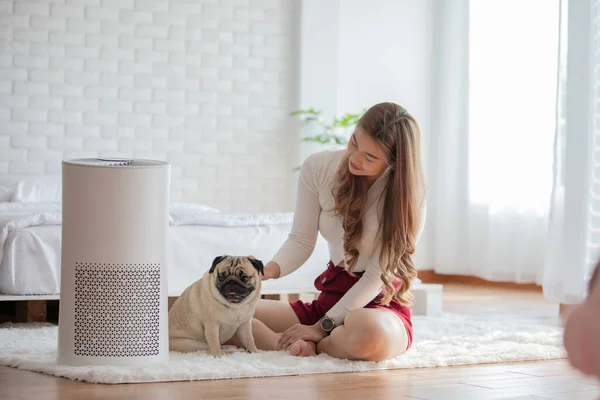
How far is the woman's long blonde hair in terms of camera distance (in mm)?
2498

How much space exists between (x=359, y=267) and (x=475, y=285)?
3.34 m

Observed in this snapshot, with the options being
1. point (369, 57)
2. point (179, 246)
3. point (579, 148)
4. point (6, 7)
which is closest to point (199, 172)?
point (369, 57)

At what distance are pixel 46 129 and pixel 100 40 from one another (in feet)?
2.23

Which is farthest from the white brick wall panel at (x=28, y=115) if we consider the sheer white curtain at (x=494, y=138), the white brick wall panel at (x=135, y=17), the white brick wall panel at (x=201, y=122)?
the sheer white curtain at (x=494, y=138)

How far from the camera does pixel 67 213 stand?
2314 millimetres

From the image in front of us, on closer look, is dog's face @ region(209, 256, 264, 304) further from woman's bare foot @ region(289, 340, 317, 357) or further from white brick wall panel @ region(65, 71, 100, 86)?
white brick wall panel @ region(65, 71, 100, 86)

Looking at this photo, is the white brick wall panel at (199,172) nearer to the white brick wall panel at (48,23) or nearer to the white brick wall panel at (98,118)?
the white brick wall panel at (98,118)

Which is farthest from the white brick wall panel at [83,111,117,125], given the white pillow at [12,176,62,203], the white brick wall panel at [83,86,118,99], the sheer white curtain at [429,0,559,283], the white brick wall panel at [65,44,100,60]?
the sheer white curtain at [429,0,559,283]

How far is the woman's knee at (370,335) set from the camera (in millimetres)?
2484

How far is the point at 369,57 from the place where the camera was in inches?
239

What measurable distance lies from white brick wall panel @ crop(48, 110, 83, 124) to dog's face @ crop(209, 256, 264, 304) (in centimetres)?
340

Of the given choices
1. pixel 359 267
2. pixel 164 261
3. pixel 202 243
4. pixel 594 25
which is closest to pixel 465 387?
pixel 359 267

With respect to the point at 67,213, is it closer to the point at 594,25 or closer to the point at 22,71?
the point at 594,25

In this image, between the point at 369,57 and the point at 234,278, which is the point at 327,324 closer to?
the point at 234,278
